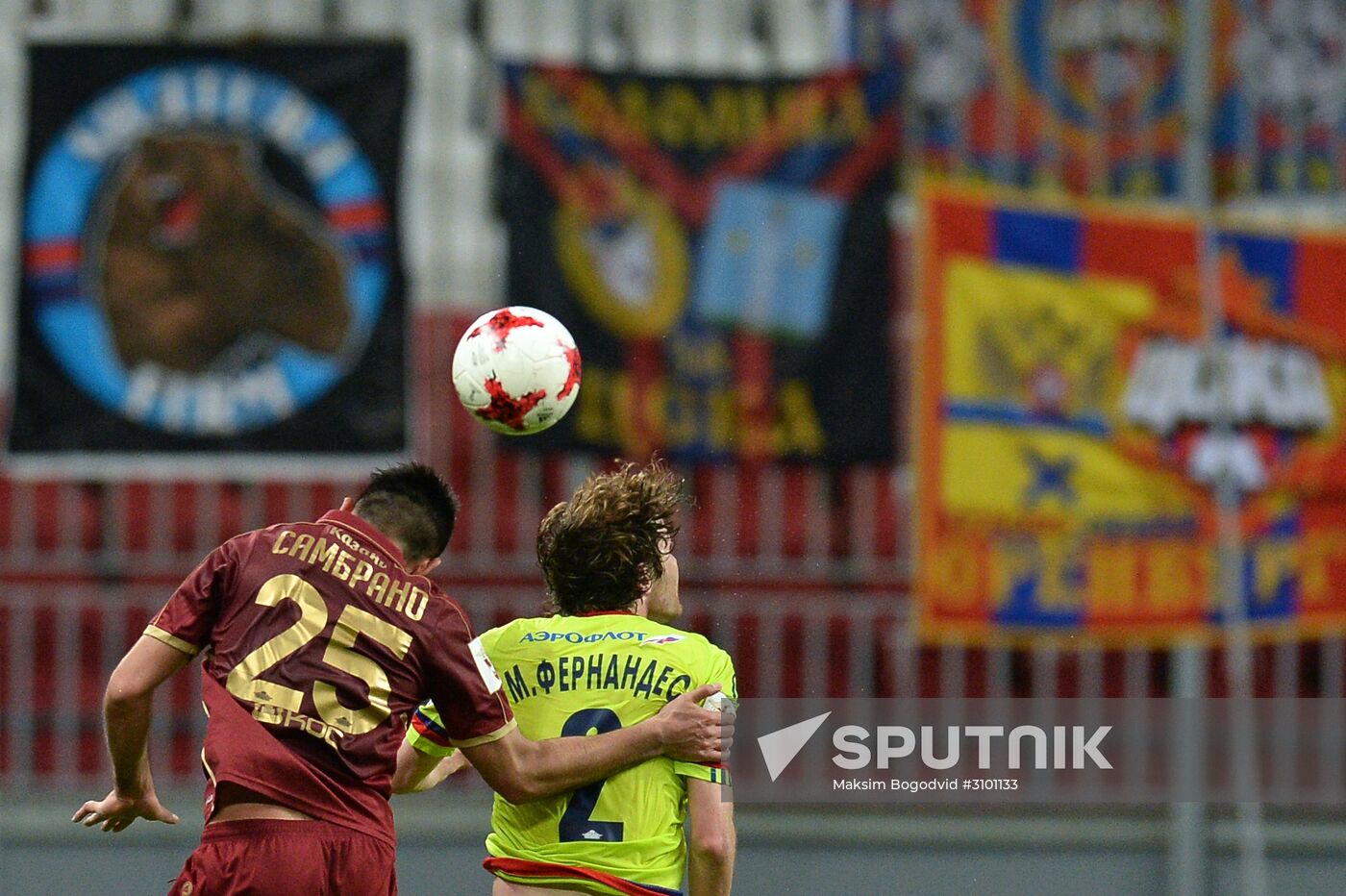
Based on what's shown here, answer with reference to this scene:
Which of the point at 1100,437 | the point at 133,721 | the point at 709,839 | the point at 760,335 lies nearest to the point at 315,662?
the point at 133,721

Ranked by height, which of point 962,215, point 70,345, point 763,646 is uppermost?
point 962,215

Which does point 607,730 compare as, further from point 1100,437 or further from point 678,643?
point 1100,437

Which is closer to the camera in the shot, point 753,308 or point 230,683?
point 230,683

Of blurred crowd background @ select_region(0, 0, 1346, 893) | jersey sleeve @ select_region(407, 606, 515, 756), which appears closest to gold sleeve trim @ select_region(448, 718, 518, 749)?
jersey sleeve @ select_region(407, 606, 515, 756)

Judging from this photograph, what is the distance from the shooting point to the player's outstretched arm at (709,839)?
3535mm

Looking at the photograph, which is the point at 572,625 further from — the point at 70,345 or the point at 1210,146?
the point at 1210,146

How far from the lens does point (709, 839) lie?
3.53 m

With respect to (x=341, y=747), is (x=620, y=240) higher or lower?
higher

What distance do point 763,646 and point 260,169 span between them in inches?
93.9

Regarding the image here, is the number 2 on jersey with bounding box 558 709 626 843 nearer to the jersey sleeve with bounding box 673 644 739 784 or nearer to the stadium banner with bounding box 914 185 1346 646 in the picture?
the jersey sleeve with bounding box 673 644 739 784

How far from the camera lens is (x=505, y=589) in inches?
258

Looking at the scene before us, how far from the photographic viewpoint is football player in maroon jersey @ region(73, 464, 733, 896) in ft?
11.6

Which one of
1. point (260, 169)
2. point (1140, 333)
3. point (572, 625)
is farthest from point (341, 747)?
point (1140, 333)

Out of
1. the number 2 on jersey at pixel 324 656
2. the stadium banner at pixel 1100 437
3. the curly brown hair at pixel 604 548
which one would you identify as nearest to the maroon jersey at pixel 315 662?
the number 2 on jersey at pixel 324 656
